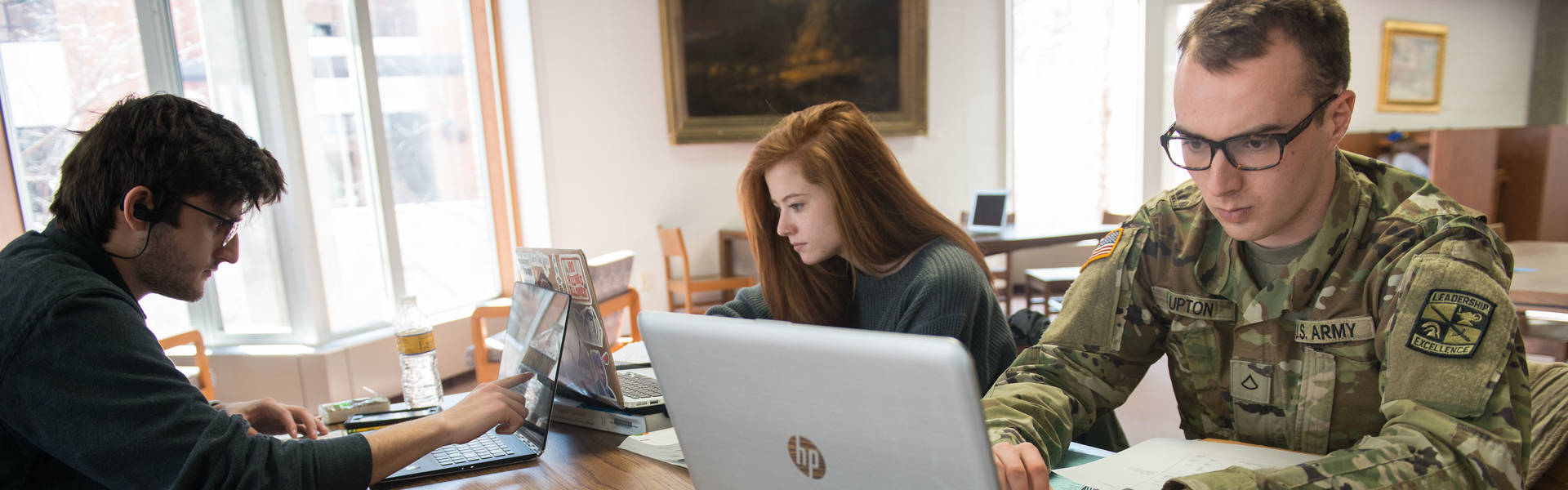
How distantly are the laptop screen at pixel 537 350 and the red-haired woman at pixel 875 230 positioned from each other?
476 mm

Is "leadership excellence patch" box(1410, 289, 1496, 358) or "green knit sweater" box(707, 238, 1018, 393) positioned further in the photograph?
"green knit sweater" box(707, 238, 1018, 393)

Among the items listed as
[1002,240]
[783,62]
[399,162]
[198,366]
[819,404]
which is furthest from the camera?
[783,62]

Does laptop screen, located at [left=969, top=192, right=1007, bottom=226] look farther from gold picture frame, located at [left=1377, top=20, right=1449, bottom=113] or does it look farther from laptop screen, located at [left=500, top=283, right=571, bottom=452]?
gold picture frame, located at [left=1377, top=20, right=1449, bottom=113]

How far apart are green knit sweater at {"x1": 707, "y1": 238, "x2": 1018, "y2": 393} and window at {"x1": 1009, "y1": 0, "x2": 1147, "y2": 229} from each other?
4572mm

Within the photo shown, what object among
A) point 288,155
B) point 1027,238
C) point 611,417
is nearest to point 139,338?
point 611,417

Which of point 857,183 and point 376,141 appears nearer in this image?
point 857,183

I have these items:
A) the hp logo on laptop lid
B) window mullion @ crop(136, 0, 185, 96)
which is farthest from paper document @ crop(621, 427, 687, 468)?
window mullion @ crop(136, 0, 185, 96)

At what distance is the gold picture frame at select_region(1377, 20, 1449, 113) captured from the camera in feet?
22.0

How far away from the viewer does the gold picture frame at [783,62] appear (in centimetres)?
476

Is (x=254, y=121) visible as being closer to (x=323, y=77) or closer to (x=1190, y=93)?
(x=323, y=77)

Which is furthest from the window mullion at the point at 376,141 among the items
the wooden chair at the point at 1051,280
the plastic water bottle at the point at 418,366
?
the wooden chair at the point at 1051,280

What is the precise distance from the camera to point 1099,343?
121 cm

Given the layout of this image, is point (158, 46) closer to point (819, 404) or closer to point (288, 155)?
point (288, 155)

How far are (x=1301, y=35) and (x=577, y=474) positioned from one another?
1087mm
